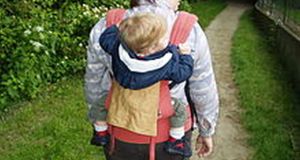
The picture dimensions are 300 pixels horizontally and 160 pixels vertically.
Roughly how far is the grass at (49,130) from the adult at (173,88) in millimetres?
2217

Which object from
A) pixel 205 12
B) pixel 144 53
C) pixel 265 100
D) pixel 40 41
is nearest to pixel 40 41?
pixel 40 41

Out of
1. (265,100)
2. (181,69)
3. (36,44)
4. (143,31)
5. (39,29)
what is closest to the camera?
(143,31)

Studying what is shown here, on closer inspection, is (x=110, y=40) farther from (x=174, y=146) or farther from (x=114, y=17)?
(x=174, y=146)

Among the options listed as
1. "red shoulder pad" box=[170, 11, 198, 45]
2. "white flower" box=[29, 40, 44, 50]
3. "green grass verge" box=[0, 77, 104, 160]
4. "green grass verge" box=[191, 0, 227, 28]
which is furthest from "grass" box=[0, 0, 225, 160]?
"green grass verge" box=[191, 0, 227, 28]

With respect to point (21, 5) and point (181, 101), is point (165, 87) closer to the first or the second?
point (181, 101)

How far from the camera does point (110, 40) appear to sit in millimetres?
2455

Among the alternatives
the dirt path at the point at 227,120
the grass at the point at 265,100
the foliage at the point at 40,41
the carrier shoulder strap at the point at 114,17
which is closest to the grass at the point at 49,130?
the foliage at the point at 40,41

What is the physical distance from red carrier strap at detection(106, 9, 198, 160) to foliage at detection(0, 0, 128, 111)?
3.28 metres

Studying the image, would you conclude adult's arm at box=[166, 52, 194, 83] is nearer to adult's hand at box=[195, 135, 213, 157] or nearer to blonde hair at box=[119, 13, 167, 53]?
blonde hair at box=[119, 13, 167, 53]

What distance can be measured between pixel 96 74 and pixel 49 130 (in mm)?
3001

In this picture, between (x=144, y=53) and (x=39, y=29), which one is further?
(x=39, y=29)

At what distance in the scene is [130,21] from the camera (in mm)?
2363

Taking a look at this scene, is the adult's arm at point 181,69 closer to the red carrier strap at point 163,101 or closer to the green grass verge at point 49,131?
the red carrier strap at point 163,101

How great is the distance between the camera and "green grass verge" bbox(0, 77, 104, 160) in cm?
492
